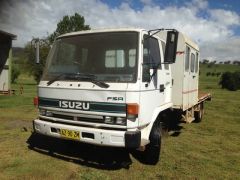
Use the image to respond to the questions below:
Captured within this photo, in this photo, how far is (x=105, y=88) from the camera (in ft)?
18.3

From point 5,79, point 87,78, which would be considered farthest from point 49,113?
point 5,79

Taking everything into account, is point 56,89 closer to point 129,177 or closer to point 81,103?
point 81,103

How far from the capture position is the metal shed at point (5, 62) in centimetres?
2261

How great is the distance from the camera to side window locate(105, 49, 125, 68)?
5961 millimetres

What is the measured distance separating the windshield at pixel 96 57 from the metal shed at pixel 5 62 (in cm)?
1720

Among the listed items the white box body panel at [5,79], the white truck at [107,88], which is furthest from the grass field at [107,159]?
the white box body panel at [5,79]

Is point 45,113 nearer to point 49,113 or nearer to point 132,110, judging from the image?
point 49,113

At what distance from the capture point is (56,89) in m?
6.07

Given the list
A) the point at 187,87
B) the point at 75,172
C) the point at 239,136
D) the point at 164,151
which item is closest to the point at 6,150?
the point at 75,172

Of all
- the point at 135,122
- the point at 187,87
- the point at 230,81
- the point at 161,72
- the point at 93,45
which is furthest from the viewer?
the point at 230,81

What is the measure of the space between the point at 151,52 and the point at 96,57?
1.10 m

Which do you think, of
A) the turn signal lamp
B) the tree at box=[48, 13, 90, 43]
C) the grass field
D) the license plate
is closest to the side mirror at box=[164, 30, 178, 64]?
the turn signal lamp

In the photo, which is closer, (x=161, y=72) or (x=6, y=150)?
(x=161, y=72)

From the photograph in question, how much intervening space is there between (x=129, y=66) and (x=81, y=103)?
1107mm
